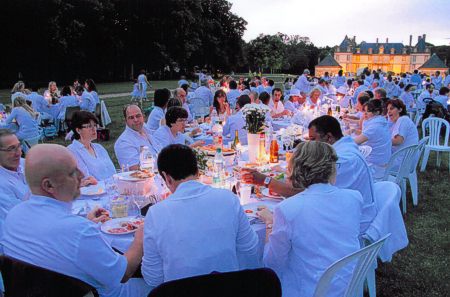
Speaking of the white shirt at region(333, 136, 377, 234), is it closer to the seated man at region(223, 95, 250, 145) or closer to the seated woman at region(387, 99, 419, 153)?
the seated man at region(223, 95, 250, 145)

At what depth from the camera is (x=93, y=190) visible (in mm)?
3367

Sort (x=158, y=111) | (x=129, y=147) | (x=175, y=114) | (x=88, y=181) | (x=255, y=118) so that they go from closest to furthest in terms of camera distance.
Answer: (x=88, y=181) < (x=255, y=118) < (x=129, y=147) < (x=175, y=114) < (x=158, y=111)

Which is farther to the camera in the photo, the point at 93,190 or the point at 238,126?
the point at 238,126

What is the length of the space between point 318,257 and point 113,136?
962 cm

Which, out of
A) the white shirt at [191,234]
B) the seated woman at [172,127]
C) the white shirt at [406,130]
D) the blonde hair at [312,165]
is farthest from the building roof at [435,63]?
the white shirt at [191,234]

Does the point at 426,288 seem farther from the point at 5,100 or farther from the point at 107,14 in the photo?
the point at 107,14

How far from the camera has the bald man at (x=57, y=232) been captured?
1.83 m

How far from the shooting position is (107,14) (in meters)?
30.4

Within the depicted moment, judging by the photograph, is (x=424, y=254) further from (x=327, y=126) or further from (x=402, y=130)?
(x=327, y=126)

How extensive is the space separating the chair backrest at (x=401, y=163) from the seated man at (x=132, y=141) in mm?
3181

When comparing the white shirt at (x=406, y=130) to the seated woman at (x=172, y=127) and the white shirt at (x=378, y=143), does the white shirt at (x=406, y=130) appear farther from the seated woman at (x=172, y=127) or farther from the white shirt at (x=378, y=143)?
the seated woman at (x=172, y=127)

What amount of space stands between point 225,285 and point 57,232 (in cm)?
88

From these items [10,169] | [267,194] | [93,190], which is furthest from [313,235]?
[10,169]

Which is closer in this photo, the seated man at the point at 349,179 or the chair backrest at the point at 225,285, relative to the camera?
the chair backrest at the point at 225,285
